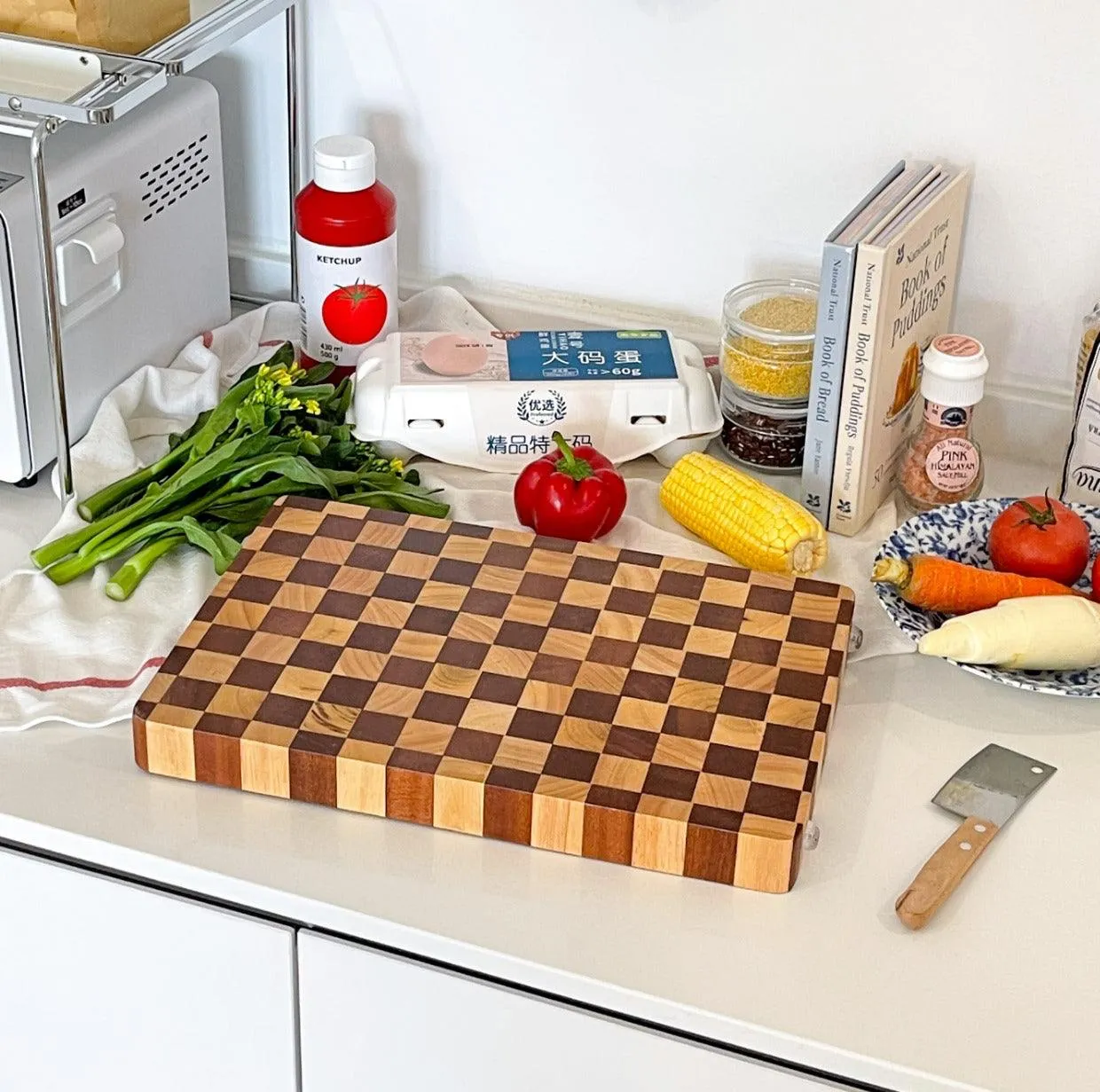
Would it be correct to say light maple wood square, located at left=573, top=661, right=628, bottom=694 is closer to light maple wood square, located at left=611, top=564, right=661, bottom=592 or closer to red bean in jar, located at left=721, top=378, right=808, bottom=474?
light maple wood square, located at left=611, top=564, right=661, bottom=592

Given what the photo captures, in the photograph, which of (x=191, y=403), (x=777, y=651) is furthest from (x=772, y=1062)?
(x=191, y=403)

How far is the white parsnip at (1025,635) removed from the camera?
1113 millimetres

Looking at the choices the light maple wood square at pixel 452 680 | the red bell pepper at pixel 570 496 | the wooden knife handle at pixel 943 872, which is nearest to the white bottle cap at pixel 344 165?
the red bell pepper at pixel 570 496

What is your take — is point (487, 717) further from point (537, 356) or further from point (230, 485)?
point (537, 356)

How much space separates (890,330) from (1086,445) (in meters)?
0.19

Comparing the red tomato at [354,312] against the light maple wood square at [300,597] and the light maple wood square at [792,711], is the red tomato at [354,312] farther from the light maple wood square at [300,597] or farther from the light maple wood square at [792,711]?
the light maple wood square at [792,711]

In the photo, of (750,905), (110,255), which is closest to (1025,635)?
(750,905)

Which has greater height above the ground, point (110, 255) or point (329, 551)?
point (110, 255)

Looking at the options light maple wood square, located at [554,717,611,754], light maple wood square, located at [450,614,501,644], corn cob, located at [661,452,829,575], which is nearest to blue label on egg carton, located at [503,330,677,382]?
corn cob, located at [661,452,829,575]

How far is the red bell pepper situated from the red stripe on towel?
12.2 inches

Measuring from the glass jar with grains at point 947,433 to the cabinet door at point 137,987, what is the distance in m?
0.64

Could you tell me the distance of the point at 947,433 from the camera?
1.30 meters

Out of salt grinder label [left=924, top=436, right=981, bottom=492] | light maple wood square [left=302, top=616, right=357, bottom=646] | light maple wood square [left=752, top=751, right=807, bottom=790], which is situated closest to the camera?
light maple wood square [left=752, top=751, right=807, bottom=790]

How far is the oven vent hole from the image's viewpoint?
1.38 metres
